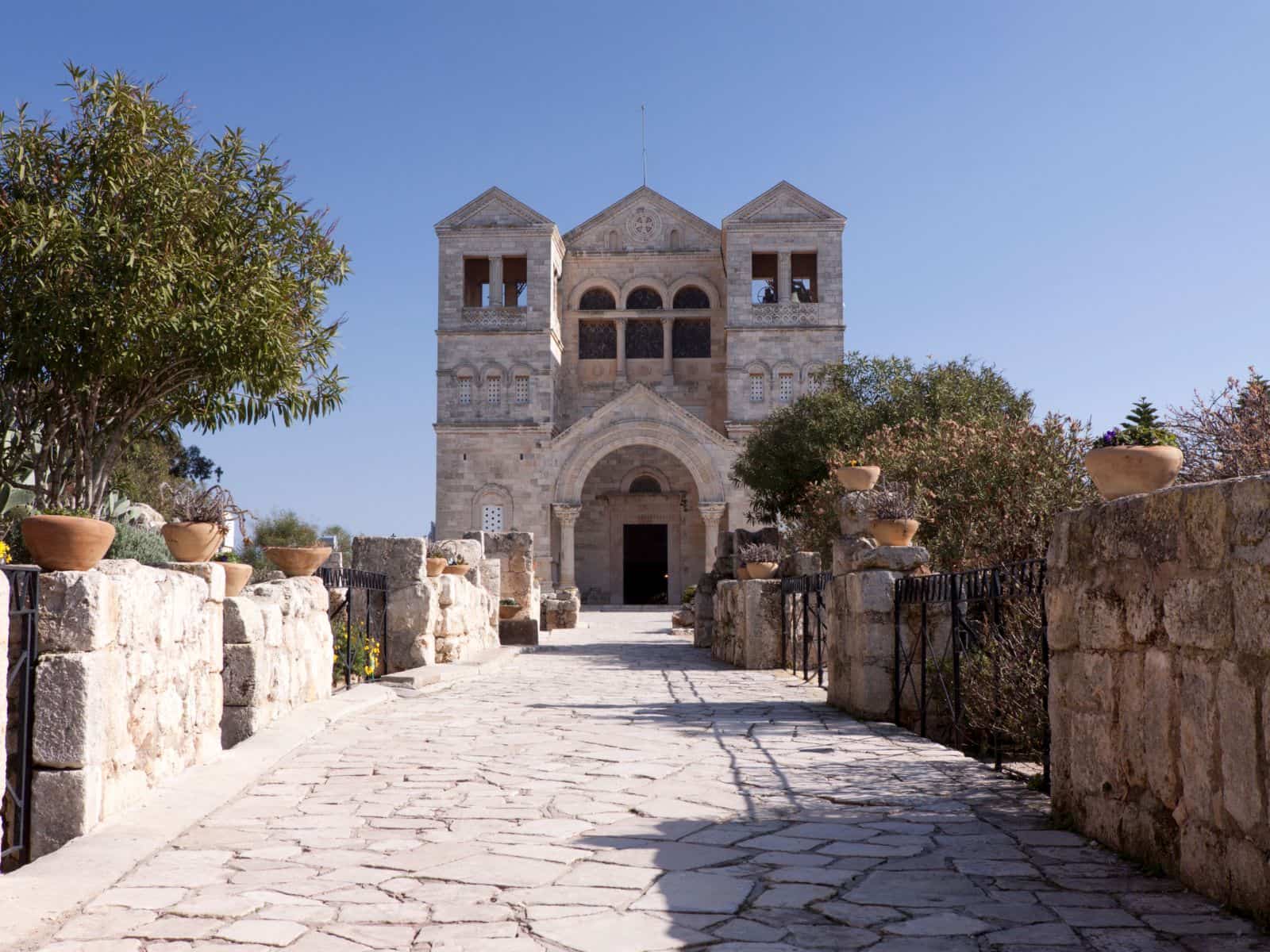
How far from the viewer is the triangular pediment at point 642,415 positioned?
119 ft

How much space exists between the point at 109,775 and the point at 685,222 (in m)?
38.6

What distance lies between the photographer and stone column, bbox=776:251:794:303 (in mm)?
39094

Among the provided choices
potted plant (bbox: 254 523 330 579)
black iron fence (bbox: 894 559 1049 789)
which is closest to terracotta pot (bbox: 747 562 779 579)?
black iron fence (bbox: 894 559 1049 789)

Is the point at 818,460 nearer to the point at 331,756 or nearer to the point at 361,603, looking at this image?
the point at 361,603

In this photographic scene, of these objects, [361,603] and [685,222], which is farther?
[685,222]

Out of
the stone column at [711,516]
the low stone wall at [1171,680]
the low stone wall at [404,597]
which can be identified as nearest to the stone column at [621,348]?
the stone column at [711,516]

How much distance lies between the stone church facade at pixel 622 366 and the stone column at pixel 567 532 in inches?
2.3

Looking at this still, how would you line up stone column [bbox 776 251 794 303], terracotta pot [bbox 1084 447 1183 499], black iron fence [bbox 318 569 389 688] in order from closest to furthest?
terracotta pot [bbox 1084 447 1183 499], black iron fence [bbox 318 569 389 688], stone column [bbox 776 251 794 303]

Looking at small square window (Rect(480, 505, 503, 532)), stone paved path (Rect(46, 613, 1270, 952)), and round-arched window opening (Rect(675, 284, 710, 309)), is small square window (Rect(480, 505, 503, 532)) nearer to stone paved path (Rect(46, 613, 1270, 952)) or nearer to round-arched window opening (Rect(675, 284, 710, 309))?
round-arched window opening (Rect(675, 284, 710, 309))

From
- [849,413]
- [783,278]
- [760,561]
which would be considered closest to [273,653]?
[760,561]

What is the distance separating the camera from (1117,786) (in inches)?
165

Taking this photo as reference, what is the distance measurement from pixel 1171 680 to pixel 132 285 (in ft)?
38.0

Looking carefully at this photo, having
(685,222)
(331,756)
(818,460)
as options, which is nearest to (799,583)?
(331,756)

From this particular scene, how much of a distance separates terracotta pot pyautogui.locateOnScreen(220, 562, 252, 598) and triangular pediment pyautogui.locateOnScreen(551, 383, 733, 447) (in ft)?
95.9
